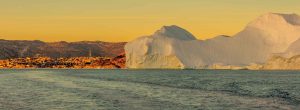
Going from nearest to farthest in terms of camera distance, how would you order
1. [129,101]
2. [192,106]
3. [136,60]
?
[192,106] → [129,101] → [136,60]

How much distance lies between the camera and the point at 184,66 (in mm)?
145375

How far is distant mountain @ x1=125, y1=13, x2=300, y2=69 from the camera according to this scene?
461 feet

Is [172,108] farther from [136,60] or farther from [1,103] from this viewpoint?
[136,60]

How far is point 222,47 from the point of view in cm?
15000

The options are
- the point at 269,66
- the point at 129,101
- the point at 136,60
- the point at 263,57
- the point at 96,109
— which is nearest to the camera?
the point at 96,109

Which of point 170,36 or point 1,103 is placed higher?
point 170,36

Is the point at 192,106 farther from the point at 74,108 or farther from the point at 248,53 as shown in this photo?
the point at 248,53

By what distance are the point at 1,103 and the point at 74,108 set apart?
21.1ft

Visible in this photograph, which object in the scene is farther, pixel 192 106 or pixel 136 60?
pixel 136 60

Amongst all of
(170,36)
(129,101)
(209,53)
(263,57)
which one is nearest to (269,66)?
(263,57)

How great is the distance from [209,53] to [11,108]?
116969mm

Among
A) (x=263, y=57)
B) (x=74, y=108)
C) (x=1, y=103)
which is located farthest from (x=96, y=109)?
(x=263, y=57)

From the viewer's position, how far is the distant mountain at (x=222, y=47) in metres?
141

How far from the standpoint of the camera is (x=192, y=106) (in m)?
36.6
